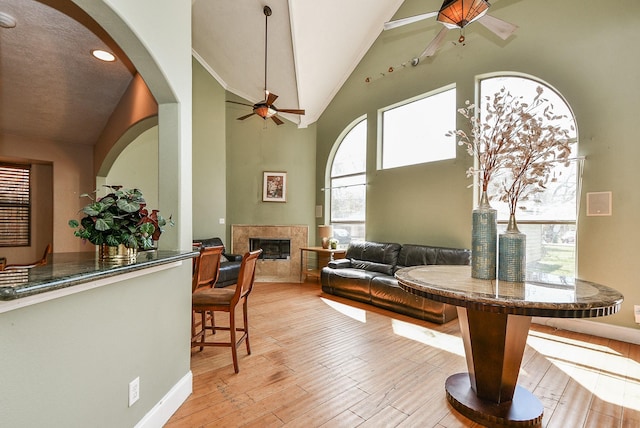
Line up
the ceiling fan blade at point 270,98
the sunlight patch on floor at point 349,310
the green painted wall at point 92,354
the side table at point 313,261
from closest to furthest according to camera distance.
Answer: the green painted wall at point 92,354, the sunlight patch on floor at point 349,310, the ceiling fan blade at point 270,98, the side table at point 313,261

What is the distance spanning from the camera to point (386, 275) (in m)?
4.52

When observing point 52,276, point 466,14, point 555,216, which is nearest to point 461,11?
point 466,14

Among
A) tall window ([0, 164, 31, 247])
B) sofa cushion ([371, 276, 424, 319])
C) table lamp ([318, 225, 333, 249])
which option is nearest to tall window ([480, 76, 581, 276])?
sofa cushion ([371, 276, 424, 319])

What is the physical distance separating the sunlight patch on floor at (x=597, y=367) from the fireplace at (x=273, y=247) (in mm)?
4443

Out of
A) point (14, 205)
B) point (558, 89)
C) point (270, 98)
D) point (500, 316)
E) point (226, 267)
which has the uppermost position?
point (270, 98)

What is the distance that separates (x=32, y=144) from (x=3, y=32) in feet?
10.8

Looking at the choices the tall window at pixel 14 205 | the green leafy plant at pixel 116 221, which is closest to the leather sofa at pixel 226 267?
the tall window at pixel 14 205

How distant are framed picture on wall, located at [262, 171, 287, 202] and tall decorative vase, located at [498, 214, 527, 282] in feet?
16.9

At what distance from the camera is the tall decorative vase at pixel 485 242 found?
6.26ft

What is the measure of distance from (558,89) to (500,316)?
3.36 meters

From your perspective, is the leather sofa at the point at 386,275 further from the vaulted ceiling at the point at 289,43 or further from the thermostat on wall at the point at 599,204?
the vaulted ceiling at the point at 289,43

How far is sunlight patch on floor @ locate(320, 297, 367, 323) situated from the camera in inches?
154

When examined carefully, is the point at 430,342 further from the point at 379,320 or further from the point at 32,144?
the point at 32,144

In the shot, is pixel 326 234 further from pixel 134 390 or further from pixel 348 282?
pixel 134 390
